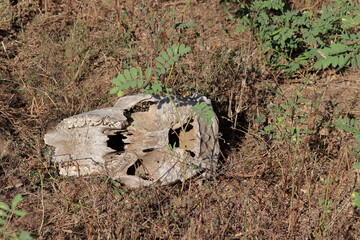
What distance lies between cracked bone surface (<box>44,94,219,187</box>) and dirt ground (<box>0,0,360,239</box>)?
0.13m

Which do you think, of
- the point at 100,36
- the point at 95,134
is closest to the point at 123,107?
the point at 95,134

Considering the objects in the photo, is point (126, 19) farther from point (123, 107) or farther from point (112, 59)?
point (123, 107)

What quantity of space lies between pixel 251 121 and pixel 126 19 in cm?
206

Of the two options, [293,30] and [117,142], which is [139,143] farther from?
[293,30]

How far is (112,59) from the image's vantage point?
4.58 meters

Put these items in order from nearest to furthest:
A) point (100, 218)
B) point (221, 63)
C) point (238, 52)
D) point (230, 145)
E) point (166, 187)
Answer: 1. point (100, 218)
2. point (166, 187)
3. point (230, 145)
4. point (221, 63)
5. point (238, 52)

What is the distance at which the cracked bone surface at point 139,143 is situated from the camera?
3318 millimetres

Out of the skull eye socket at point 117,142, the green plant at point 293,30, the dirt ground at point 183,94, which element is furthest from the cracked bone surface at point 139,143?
the green plant at point 293,30

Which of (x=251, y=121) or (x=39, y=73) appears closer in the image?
(x=251, y=121)

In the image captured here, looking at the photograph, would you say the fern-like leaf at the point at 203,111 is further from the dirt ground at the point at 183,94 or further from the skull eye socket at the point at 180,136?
the dirt ground at the point at 183,94

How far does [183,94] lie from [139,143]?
812mm

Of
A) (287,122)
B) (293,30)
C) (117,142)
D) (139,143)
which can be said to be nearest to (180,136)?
(139,143)

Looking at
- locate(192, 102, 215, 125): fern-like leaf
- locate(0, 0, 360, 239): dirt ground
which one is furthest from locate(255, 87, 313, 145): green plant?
locate(192, 102, 215, 125): fern-like leaf

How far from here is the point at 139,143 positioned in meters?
3.46
